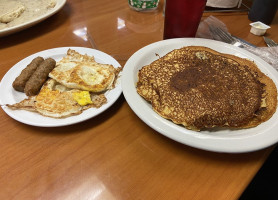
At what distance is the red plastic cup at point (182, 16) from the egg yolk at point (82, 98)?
2.30ft

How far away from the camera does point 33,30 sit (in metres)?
1.51

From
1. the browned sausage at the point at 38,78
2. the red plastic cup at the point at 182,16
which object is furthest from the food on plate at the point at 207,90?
the browned sausage at the point at 38,78

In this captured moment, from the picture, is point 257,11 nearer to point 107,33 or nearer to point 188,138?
point 107,33

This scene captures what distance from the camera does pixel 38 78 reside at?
0.96 metres

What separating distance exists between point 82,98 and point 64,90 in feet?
0.46

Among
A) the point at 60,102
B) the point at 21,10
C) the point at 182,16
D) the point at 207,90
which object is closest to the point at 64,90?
the point at 60,102

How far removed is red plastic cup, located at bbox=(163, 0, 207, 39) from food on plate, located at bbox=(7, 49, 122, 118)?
0.47m

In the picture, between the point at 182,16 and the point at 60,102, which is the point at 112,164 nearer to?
the point at 60,102

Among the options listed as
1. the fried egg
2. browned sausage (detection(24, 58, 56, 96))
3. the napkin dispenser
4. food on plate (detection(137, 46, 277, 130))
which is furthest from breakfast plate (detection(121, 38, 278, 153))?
the napkin dispenser

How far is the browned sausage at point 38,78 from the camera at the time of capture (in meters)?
0.93

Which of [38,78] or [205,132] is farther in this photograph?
[38,78]

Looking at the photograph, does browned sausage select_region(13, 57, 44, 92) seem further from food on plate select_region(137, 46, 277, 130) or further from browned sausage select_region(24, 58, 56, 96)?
food on plate select_region(137, 46, 277, 130)

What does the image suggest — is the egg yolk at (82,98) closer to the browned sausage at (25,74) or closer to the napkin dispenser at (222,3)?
the browned sausage at (25,74)

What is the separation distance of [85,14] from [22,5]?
0.47m
